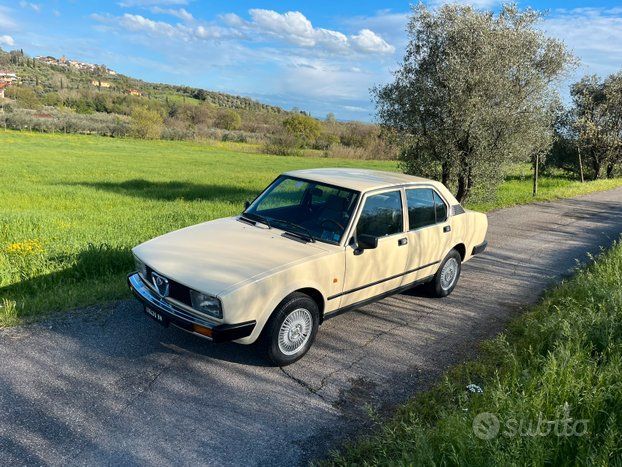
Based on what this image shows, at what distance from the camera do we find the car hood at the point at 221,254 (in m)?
3.79

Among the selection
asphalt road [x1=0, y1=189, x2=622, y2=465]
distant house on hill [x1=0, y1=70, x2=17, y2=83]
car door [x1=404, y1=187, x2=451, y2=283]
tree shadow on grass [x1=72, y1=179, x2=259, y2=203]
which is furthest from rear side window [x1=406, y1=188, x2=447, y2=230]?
distant house on hill [x1=0, y1=70, x2=17, y2=83]

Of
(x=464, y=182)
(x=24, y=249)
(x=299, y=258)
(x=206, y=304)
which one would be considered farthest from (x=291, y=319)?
(x=464, y=182)

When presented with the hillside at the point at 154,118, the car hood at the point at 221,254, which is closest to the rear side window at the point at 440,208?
the car hood at the point at 221,254

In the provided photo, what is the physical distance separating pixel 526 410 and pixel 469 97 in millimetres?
9678

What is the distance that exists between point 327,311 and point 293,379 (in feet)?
2.54

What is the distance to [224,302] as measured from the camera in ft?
11.7

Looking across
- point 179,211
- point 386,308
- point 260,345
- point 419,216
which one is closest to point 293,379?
point 260,345

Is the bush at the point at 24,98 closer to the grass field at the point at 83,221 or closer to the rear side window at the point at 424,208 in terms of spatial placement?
the grass field at the point at 83,221

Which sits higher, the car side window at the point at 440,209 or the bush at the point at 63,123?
the bush at the point at 63,123

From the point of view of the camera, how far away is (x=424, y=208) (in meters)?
5.61

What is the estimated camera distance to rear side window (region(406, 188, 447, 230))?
17.6 feet

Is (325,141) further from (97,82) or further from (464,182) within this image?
(97,82)

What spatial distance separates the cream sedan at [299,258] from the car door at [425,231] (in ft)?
0.05

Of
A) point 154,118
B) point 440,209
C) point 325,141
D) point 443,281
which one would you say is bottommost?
point 443,281
